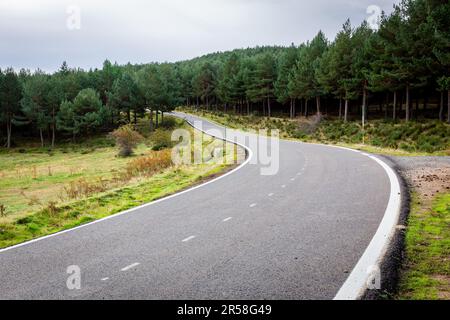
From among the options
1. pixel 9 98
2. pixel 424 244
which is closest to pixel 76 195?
pixel 424 244

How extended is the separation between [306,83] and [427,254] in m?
50.3

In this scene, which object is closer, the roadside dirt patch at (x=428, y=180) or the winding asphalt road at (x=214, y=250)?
the winding asphalt road at (x=214, y=250)

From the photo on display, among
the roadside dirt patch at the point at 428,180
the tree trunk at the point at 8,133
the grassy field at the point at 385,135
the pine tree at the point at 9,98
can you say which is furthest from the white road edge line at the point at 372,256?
the pine tree at the point at 9,98

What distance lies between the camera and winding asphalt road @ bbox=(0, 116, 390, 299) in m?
4.83

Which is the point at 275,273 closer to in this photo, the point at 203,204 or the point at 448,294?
the point at 448,294

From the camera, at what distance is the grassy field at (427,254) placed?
15.0 feet

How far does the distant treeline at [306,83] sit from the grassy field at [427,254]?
71.9 feet

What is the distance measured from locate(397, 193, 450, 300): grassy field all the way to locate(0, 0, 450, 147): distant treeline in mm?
21910

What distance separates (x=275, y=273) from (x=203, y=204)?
4870 mm

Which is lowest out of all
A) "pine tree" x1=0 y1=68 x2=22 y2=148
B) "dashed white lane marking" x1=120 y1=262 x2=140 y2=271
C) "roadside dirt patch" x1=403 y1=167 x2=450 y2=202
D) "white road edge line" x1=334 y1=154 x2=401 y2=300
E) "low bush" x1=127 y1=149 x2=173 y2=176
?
"low bush" x1=127 y1=149 x2=173 y2=176

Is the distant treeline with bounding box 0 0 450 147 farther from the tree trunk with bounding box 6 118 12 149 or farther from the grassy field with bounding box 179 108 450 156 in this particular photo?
the grassy field with bounding box 179 108 450 156

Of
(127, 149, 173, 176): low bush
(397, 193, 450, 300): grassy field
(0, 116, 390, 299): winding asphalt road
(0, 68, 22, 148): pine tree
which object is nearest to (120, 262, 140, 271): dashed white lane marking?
(0, 116, 390, 299): winding asphalt road

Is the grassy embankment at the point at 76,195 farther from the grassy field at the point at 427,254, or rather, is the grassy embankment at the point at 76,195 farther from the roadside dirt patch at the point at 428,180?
the roadside dirt patch at the point at 428,180

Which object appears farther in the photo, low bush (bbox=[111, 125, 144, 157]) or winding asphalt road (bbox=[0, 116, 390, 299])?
low bush (bbox=[111, 125, 144, 157])
